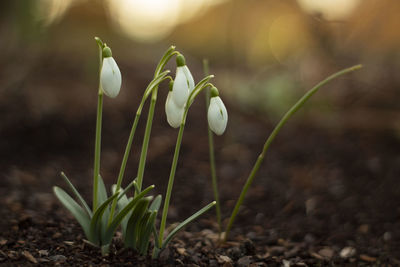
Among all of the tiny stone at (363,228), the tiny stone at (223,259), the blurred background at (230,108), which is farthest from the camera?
the blurred background at (230,108)

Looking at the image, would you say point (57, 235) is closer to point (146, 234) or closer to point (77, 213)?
point (77, 213)

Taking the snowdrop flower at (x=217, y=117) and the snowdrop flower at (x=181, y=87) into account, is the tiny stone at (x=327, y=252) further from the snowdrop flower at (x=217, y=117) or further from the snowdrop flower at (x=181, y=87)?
the snowdrop flower at (x=181, y=87)

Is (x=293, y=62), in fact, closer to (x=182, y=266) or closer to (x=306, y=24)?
(x=306, y=24)

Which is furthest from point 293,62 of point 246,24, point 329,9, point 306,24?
point 246,24

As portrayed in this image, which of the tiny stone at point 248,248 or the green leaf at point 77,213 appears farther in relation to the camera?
the tiny stone at point 248,248

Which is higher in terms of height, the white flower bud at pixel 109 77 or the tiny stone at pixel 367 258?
the white flower bud at pixel 109 77

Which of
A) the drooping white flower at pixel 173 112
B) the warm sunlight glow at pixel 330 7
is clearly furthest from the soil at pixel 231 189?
the warm sunlight glow at pixel 330 7

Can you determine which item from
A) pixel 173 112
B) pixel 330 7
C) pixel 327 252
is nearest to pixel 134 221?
pixel 173 112
